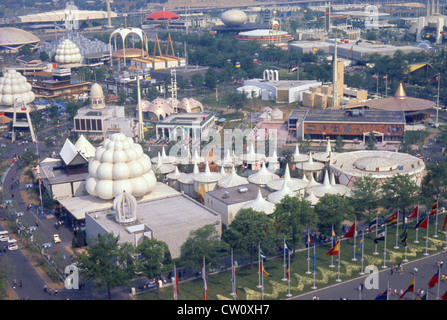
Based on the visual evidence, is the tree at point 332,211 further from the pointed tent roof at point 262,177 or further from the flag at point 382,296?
the pointed tent roof at point 262,177

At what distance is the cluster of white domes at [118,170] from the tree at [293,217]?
1629cm

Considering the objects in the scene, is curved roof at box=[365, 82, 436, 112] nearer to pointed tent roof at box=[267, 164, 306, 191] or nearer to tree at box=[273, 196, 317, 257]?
pointed tent roof at box=[267, 164, 306, 191]

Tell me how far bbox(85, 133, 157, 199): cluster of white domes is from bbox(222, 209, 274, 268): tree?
45.3 ft

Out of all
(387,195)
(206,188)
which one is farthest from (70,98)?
(387,195)

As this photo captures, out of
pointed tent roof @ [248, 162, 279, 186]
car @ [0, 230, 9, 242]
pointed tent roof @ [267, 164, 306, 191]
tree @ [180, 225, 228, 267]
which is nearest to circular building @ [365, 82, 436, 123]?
pointed tent roof @ [248, 162, 279, 186]

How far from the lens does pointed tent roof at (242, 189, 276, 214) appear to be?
67.1 m

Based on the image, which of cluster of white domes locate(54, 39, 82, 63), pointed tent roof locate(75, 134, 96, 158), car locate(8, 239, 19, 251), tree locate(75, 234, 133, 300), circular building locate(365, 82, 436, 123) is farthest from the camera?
cluster of white domes locate(54, 39, 82, 63)

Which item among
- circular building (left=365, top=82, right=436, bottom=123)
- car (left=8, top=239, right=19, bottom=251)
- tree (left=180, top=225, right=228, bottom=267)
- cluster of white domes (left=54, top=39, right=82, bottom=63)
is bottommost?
car (left=8, top=239, right=19, bottom=251)

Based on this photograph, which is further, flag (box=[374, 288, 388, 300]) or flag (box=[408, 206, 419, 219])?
flag (box=[408, 206, 419, 219])

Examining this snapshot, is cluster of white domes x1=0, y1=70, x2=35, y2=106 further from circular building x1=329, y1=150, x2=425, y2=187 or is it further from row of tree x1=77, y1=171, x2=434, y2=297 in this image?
row of tree x1=77, y1=171, x2=434, y2=297

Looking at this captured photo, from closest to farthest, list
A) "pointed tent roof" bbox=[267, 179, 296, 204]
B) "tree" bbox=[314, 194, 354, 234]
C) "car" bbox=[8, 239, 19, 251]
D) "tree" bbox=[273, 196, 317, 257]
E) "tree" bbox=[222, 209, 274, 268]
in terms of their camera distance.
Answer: "tree" bbox=[222, 209, 274, 268]
"tree" bbox=[273, 196, 317, 257]
"tree" bbox=[314, 194, 354, 234]
"car" bbox=[8, 239, 19, 251]
"pointed tent roof" bbox=[267, 179, 296, 204]

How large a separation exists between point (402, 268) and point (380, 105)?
63165 millimetres

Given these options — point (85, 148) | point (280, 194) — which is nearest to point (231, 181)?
point (280, 194)

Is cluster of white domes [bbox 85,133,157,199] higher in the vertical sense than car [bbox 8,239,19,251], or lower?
higher
